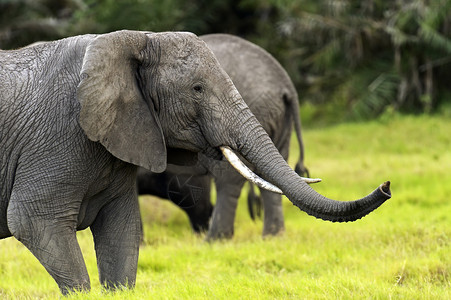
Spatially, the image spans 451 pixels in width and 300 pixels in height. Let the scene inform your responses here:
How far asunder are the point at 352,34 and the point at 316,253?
12.1m

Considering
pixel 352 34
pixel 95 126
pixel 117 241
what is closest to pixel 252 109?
pixel 117 241

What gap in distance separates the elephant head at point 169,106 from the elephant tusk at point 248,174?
2.5 inches

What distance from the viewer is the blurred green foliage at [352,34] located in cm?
1806

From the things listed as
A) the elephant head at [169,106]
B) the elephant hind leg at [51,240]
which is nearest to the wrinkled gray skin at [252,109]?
the elephant head at [169,106]

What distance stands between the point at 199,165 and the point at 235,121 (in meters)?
2.32

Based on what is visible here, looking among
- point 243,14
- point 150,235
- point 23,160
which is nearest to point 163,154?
point 23,160

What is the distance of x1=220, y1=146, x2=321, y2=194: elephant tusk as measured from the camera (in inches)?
192

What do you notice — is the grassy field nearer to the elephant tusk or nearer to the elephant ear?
the elephant tusk

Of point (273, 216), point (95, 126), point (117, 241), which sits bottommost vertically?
point (273, 216)

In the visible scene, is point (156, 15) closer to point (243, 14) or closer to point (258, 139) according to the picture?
point (243, 14)

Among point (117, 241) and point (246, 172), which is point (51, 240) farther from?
point (246, 172)

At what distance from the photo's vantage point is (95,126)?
195 inches

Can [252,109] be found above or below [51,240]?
above

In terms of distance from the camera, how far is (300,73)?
22.4 meters
